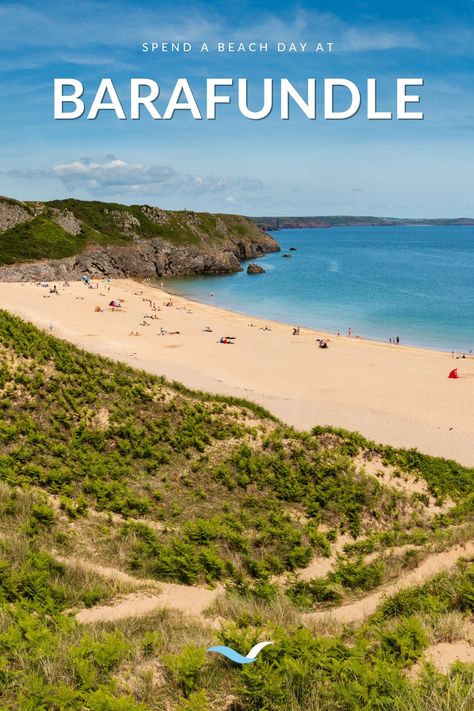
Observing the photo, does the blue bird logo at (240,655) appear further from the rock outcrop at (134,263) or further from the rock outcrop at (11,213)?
the rock outcrop at (11,213)


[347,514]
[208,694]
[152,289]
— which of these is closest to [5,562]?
[208,694]

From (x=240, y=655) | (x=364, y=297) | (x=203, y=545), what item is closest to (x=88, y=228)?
(x=364, y=297)

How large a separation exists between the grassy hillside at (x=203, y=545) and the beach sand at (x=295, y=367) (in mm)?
8020

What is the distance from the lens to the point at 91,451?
14.6m

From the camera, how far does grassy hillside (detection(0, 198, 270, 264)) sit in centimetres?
8588

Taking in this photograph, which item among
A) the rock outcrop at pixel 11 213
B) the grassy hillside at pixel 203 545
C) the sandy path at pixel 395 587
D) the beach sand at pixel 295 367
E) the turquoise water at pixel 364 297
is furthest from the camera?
the rock outcrop at pixel 11 213

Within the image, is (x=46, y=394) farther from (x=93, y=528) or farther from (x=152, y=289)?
(x=152, y=289)

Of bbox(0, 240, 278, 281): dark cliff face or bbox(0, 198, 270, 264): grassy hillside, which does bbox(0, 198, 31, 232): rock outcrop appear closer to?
bbox(0, 198, 270, 264): grassy hillside

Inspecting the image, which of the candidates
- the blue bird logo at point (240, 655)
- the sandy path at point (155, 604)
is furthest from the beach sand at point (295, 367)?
the blue bird logo at point (240, 655)

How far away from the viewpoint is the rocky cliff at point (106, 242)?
83.2 metres

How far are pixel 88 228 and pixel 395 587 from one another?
9996cm

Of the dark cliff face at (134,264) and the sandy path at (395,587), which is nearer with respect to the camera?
the sandy path at (395,587)

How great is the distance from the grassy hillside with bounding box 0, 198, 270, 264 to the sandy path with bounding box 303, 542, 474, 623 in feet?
264

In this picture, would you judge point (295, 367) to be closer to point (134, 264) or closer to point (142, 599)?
point (142, 599)
